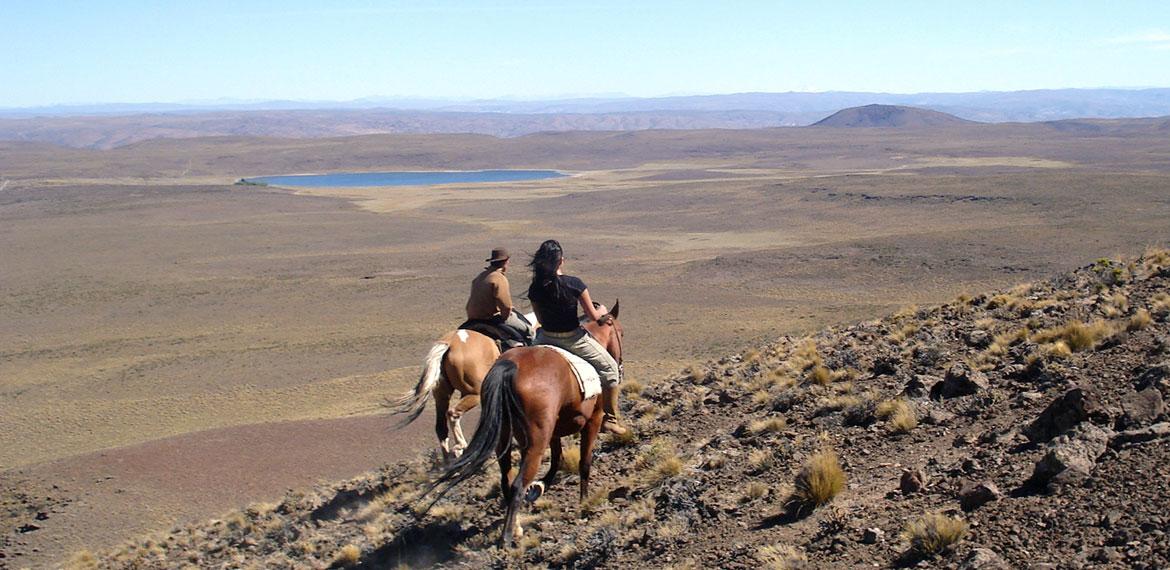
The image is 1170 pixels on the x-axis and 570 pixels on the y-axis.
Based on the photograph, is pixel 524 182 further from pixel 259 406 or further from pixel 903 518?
pixel 903 518

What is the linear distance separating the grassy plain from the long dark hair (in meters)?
7.59

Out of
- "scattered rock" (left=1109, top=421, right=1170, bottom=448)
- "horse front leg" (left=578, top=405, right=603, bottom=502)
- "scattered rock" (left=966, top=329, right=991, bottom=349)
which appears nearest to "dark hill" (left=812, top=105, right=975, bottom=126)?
"scattered rock" (left=966, top=329, right=991, bottom=349)

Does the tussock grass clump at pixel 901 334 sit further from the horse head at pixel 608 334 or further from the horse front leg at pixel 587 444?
the horse front leg at pixel 587 444

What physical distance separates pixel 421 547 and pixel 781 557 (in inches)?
105

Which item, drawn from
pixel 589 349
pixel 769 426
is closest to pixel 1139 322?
pixel 769 426

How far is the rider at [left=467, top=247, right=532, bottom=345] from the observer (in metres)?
7.25

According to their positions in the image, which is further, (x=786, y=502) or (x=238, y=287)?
(x=238, y=287)

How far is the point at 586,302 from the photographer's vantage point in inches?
238

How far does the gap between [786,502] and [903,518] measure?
2.50 feet

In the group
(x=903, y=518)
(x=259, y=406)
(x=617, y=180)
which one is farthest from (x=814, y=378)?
(x=617, y=180)

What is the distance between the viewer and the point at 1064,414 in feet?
16.8

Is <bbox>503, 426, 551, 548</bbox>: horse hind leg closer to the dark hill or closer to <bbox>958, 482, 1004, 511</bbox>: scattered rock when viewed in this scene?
<bbox>958, 482, 1004, 511</bbox>: scattered rock

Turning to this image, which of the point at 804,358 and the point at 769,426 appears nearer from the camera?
A: the point at 769,426

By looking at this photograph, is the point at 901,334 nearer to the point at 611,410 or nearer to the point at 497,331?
the point at 611,410
